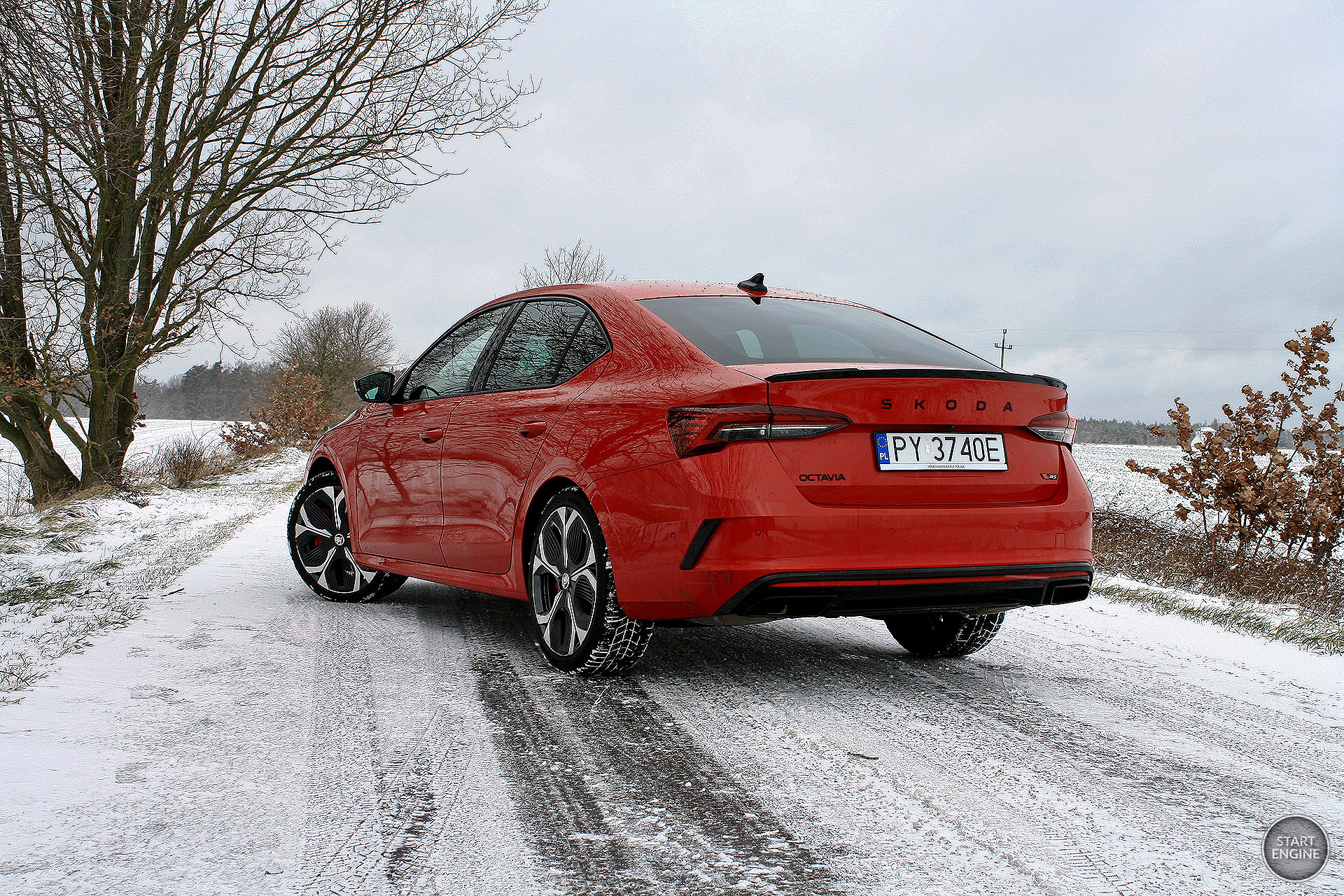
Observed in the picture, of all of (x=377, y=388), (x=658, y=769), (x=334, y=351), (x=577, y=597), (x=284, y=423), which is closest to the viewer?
(x=658, y=769)

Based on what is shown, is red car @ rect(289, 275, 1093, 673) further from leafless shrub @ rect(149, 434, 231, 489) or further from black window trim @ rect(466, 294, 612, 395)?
leafless shrub @ rect(149, 434, 231, 489)

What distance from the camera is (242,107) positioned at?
1292 centimetres

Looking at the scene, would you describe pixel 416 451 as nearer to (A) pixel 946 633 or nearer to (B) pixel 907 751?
(A) pixel 946 633

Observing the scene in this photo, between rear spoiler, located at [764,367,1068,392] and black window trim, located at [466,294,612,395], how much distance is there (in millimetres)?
909

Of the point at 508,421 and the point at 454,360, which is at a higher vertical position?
the point at 454,360

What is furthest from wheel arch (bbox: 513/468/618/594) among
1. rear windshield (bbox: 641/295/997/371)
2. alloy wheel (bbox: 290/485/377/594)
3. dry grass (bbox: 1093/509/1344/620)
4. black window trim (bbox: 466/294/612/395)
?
dry grass (bbox: 1093/509/1344/620)

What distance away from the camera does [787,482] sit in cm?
327

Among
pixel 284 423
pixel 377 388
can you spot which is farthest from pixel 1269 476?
pixel 284 423

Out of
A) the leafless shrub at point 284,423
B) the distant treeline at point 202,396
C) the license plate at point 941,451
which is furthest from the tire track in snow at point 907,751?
the distant treeline at point 202,396

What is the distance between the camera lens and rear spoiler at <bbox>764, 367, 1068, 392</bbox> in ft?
10.9

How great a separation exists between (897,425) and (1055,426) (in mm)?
737

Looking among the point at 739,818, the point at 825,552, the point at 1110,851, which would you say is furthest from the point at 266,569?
the point at 1110,851

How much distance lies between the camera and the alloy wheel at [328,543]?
5910 millimetres

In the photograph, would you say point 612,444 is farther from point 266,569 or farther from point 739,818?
point 266,569
